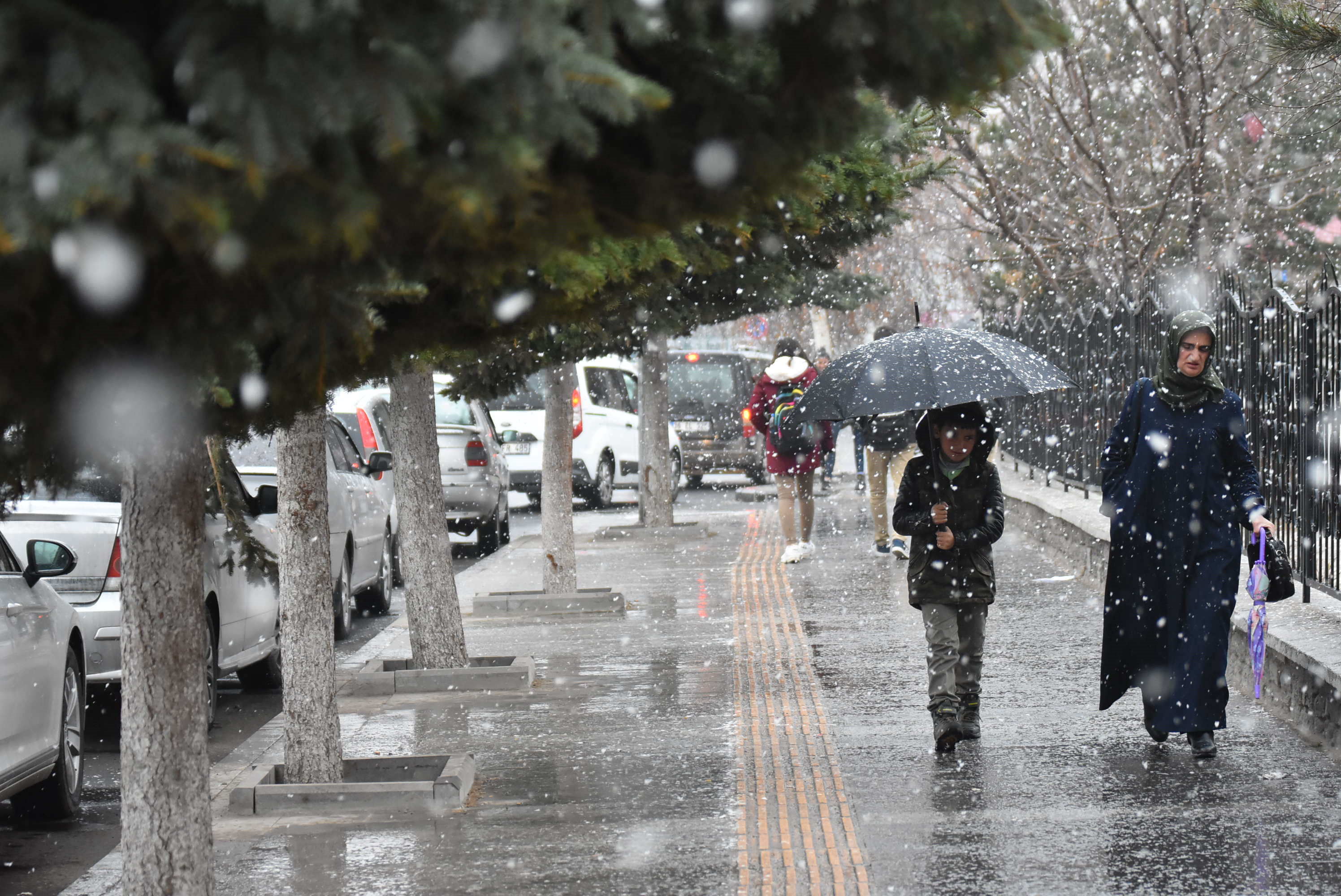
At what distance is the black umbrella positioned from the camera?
698cm

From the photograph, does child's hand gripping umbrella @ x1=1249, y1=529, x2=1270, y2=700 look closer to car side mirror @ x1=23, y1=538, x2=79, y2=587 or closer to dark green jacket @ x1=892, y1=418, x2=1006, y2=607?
dark green jacket @ x1=892, y1=418, x2=1006, y2=607

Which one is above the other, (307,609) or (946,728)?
(307,609)

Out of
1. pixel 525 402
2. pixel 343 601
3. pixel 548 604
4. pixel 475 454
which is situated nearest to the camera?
pixel 343 601

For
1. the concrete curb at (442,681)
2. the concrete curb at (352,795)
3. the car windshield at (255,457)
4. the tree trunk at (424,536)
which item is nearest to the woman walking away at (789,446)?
the car windshield at (255,457)

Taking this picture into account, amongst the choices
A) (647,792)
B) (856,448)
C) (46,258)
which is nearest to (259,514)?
(647,792)

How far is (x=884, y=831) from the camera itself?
574cm

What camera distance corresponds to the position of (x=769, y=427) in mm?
14148

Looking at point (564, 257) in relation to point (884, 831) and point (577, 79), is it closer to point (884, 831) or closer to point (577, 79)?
point (577, 79)

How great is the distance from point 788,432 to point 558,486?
208 centimetres

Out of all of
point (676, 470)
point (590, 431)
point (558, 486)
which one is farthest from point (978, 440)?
point (676, 470)

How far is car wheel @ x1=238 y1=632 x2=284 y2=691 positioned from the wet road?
6 centimetres

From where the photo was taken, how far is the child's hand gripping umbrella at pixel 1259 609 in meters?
6.69

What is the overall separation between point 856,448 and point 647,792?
16.3m

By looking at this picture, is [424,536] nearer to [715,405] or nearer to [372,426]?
[372,426]
